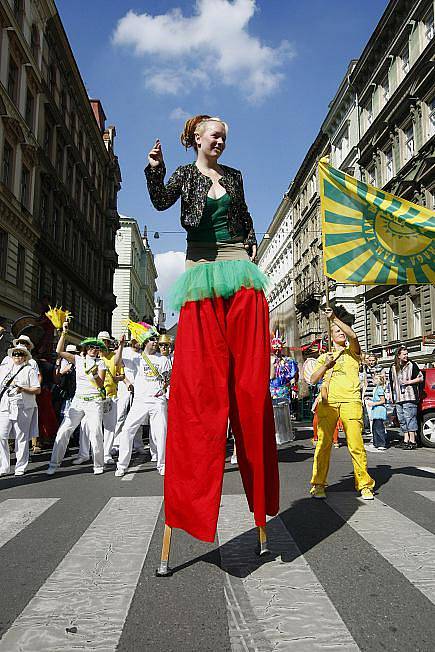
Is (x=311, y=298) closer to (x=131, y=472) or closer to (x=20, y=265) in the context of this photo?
(x=20, y=265)

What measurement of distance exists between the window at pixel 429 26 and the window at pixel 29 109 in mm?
19273

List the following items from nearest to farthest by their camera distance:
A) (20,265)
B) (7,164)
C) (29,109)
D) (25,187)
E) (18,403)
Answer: (18,403)
(7,164)
(20,265)
(25,187)
(29,109)

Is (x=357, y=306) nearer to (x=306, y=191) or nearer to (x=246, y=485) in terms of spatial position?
(x=306, y=191)

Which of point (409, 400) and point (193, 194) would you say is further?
point (409, 400)

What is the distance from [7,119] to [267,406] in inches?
958

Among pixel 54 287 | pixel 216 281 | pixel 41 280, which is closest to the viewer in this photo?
pixel 216 281

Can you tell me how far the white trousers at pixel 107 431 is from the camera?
350 inches

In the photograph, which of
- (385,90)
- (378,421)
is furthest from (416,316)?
(378,421)

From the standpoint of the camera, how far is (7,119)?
2386cm

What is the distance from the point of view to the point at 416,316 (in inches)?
1128

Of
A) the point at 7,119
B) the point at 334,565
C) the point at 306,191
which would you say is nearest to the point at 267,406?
the point at 334,565

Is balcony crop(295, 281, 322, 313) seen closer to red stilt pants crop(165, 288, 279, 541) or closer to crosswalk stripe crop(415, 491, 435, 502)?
crosswalk stripe crop(415, 491, 435, 502)

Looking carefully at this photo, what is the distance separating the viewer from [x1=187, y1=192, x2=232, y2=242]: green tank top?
334 cm

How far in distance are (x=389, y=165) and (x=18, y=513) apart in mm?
31897
